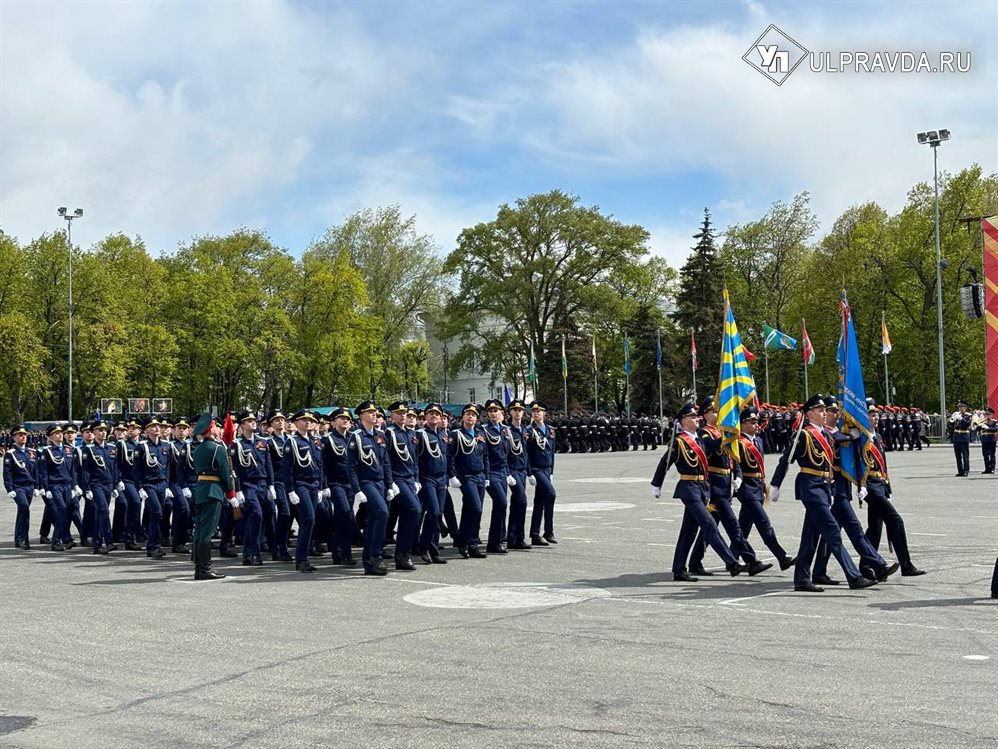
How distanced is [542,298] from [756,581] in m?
59.3

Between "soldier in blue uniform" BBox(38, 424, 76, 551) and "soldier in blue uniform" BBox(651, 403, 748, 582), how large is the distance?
406 inches

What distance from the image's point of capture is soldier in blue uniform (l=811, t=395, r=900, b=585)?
11.3m

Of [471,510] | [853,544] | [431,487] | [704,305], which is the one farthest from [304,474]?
[704,305]

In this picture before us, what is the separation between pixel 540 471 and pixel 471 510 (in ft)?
5.76

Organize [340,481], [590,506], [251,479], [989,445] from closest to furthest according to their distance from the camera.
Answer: [340,481]
[251,479]
[590,506]
[989,445]

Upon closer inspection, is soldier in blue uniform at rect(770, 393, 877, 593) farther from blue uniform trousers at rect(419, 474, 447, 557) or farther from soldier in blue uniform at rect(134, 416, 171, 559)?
soldier in blue uniform at rect(134, 416, 171, 559)

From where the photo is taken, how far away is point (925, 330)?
6344 cm

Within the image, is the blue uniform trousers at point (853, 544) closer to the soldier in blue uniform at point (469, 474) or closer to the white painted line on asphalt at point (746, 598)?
the white painted line on asphalt at point (746, 598)

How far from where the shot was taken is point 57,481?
18.2 m

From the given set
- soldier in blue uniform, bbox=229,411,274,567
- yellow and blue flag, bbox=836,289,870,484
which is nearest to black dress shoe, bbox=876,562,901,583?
yellow and blue flag, bbox=836,289,870,484

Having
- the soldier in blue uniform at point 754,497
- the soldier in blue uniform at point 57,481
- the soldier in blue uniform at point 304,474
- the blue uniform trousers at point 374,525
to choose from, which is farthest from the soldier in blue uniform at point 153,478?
the soldier in blue uniform at point 754,497

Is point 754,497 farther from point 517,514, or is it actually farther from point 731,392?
point 517,514

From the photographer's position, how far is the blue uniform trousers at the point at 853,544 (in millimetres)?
11273

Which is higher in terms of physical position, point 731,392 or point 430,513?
point 731,392
